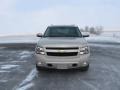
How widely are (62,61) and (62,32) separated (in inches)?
89.0

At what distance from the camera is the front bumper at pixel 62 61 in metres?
9.70

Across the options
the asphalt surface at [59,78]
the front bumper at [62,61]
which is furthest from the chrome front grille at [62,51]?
the asphalt surface at [59,78]

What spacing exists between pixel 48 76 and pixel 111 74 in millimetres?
2268

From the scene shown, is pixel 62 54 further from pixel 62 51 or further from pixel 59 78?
pixel 59 78

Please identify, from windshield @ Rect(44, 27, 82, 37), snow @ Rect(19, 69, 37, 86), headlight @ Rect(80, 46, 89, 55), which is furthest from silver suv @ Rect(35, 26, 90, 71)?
windshield @ Rect(44, 27, 82, 37)

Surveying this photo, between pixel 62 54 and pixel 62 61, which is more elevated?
pixel 62 54

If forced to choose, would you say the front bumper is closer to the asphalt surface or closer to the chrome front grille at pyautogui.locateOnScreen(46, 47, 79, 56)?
the chrome front grille at pyautogui.locateOnScreen(46, 47, 79, 56)

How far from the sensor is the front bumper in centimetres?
970

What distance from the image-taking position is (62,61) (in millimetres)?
9688

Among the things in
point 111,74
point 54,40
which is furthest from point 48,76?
point 111,74

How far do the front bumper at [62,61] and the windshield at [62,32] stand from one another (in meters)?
1.76

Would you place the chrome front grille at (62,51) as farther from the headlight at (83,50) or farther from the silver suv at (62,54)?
the headlight at (83,50)

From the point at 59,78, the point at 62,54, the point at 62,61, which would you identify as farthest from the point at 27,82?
the point at 62,54

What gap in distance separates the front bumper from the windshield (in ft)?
5.76
